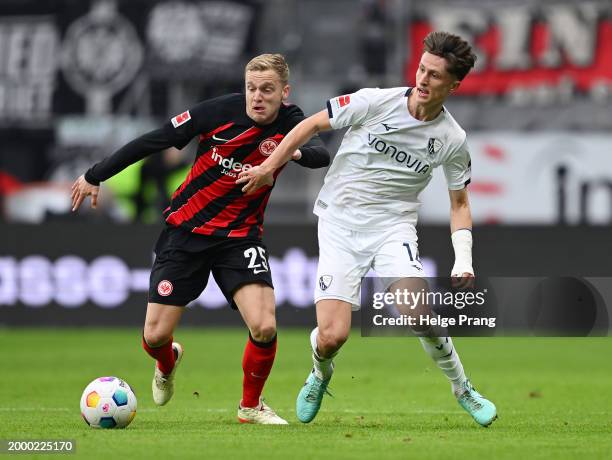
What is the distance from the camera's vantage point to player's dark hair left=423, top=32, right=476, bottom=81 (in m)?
7.44

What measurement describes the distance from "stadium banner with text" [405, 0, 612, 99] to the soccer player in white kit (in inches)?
604

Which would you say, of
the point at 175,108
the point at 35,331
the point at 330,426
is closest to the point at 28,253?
the point at 35,331

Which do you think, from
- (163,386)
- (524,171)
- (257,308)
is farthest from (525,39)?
(257,308)

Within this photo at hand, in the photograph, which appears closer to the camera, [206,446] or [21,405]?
[206,446]

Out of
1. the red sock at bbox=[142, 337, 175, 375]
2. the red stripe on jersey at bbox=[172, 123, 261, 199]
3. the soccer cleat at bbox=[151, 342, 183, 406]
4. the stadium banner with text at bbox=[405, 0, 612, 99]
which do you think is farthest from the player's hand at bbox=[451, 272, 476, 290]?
the stadium banner with text at bbox=[405, 0, 612, 99]

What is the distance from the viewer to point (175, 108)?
22.8 meters

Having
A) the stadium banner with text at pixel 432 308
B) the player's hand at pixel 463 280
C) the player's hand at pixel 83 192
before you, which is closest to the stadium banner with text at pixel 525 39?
the stadium banner with text at pixel 432 308

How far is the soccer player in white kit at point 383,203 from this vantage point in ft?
25.1

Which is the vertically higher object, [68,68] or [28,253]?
[68,68]

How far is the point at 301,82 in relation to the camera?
21.5 meters

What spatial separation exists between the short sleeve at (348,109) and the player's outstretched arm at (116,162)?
106cm

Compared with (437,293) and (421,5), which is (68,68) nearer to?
(421,5)

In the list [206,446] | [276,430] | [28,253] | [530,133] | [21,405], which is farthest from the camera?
[530,133]

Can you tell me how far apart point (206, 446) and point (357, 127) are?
2.16 meters
